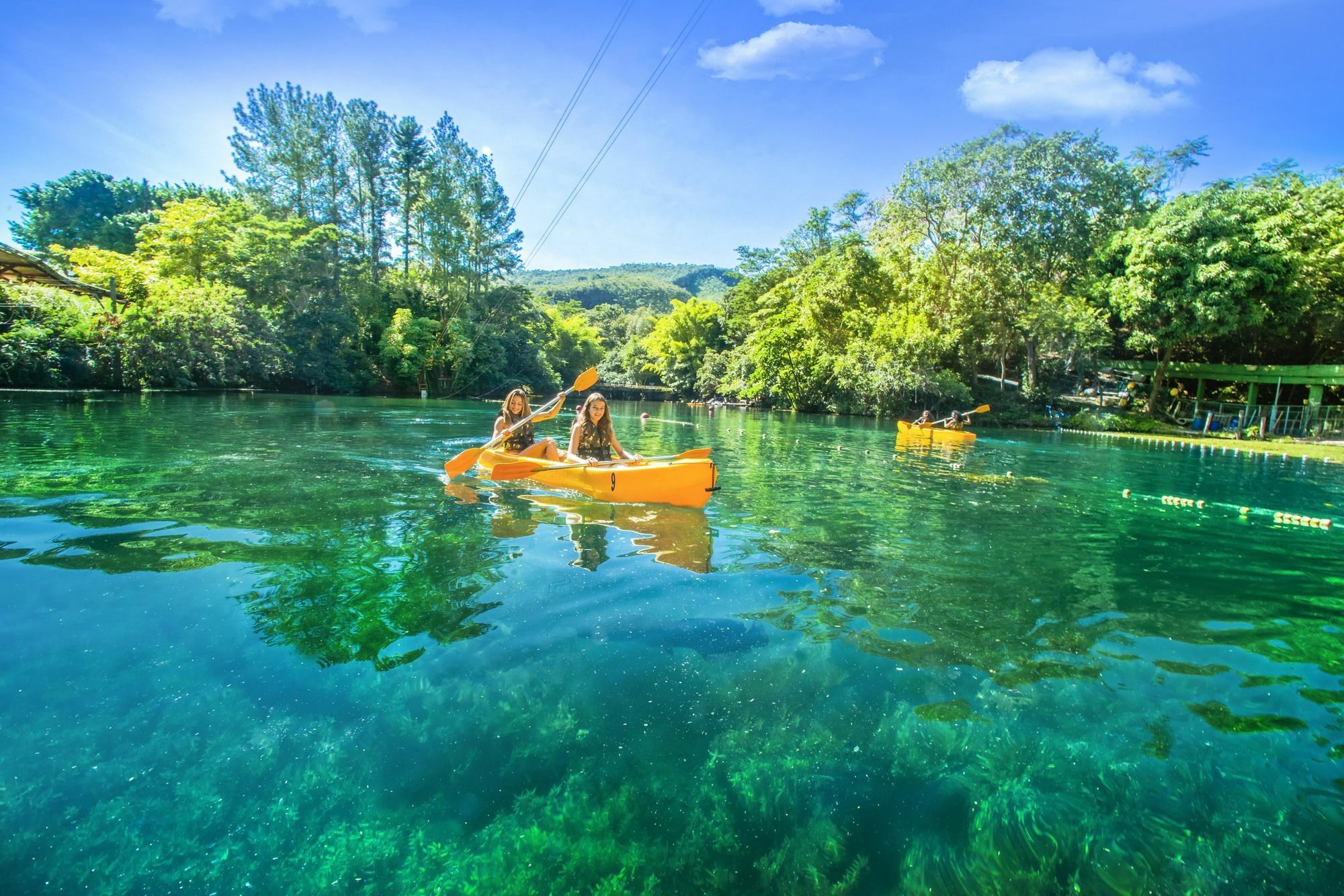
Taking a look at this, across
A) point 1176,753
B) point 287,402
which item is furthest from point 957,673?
point 287,402

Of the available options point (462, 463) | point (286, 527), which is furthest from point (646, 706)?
point (462, 463)

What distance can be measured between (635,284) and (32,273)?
389 feet

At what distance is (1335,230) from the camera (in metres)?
26.4

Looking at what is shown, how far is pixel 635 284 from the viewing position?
13488 cm

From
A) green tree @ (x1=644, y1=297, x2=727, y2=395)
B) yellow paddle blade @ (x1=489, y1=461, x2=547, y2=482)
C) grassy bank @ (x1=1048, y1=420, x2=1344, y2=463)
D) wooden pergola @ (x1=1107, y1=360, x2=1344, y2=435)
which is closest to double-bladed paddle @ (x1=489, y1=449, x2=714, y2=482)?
yellow paddle blade @ (x1=489, y1=461, x2=547, y2=482)

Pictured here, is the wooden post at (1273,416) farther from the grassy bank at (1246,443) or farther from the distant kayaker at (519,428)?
the distant kayaker at (519,428)

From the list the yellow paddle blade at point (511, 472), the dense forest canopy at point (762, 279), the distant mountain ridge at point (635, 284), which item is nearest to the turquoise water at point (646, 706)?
the yellow paddle blade at point (511, 472)

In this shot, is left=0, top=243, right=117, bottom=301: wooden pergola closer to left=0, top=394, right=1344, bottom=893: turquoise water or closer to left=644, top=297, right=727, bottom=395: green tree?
left=0, top=394, right=1344, bottom=893: turquoise water

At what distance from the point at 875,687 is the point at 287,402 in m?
28.2

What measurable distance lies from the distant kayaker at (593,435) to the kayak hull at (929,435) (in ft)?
42.1

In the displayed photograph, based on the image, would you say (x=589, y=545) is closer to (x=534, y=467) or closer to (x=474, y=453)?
(x=534, y=467)

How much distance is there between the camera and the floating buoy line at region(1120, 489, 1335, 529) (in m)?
8.91

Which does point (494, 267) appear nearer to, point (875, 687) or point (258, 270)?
point (258, 270)

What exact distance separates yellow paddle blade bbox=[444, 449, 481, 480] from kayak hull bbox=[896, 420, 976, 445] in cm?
1367
